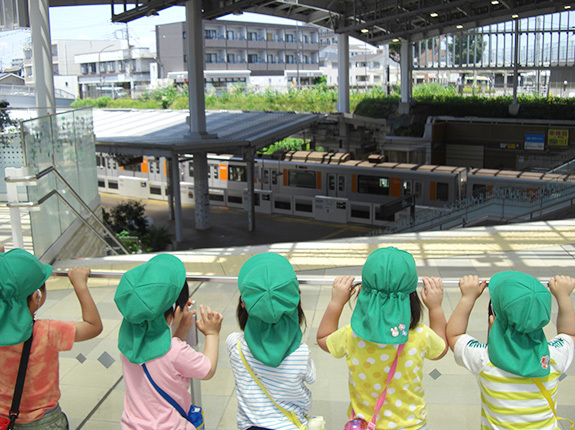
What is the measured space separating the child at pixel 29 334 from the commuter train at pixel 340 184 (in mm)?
14512

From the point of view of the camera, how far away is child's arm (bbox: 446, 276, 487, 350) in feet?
8.25

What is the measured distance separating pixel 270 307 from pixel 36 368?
1113 mm

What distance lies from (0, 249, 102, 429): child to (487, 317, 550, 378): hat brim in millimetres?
1660

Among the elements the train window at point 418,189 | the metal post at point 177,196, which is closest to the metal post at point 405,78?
the train window at point 418,189

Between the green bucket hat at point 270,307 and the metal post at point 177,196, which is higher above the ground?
the green bucket hat at point 270,307

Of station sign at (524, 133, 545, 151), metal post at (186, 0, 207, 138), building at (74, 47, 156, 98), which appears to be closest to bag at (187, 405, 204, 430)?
metal post at (186, 0, 207, 138)

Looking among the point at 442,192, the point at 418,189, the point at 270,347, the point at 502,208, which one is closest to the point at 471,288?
the point at 270,347

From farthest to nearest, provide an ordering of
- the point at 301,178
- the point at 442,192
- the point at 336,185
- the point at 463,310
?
the point at 301,178
the point at 336,185
the point at 442,192
the point at 463,310

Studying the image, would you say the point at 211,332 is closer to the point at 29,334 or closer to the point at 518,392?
the point at 29,334

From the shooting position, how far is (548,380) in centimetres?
224

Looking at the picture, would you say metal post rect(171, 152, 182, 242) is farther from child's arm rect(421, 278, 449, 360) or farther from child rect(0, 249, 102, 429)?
child's arm rect(421, 278, 449, 360)

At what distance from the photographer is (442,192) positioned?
1962 cm

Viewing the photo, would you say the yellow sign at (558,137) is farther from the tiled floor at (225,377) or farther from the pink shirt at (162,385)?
the pink shirt at (162,385)

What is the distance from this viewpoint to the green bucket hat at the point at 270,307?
2139 millimetres
